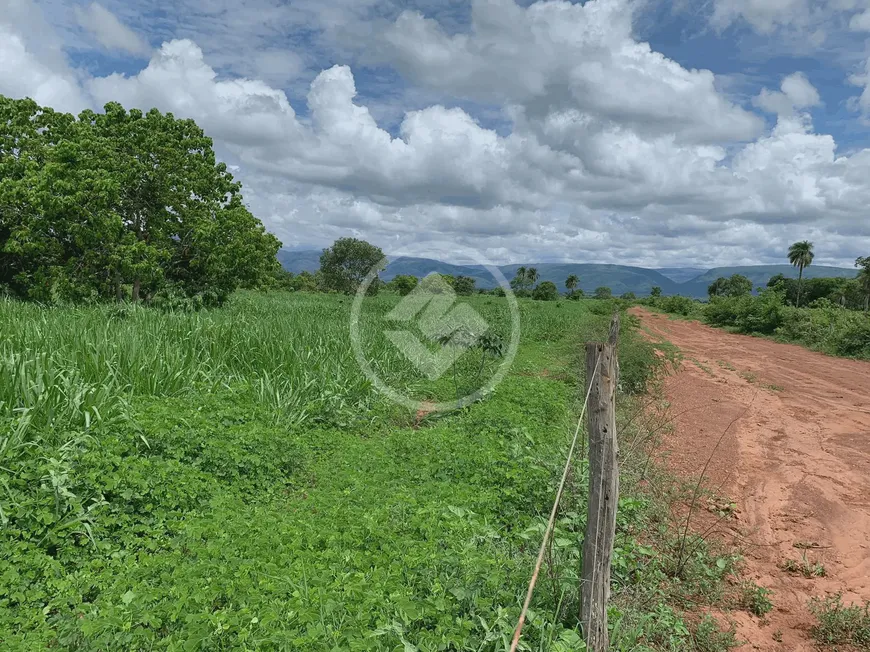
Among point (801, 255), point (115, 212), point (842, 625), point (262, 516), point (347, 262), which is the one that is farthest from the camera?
point (801, 255)

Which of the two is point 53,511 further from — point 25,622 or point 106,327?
point 106,327

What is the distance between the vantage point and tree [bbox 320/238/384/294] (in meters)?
39.2

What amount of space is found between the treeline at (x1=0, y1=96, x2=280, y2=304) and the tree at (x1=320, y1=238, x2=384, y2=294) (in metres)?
21.8

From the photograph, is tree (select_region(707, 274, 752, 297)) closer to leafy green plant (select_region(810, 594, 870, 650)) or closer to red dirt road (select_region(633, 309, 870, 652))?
red dirt road (select_region(633, 309, 870, 652))

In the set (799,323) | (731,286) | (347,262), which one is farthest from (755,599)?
(731,286)

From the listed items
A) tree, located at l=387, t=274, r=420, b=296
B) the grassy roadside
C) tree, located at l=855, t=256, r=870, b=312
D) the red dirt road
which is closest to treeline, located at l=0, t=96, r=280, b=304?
tree, located at l=387, t=274, r=420, b=296

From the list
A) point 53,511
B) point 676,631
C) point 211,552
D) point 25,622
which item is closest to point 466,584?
point 676,631

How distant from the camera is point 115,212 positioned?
12.8 m

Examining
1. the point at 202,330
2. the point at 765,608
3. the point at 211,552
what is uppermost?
the point at 202,330

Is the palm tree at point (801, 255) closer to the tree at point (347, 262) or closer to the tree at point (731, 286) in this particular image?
the tree at point (731, 286)

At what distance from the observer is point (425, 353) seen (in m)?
11.4

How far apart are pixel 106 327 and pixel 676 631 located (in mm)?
7436

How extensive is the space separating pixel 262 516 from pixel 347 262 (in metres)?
A: 39.7

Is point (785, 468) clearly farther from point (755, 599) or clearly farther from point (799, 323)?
point (799, 323)
